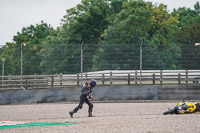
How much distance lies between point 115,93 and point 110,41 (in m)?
25.5

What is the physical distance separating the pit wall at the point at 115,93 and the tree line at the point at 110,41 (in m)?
1.36

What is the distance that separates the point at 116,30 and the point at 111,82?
29.1 meters

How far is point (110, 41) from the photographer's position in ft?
173

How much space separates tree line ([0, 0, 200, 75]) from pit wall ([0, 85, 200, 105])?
1.36m

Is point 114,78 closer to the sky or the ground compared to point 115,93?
closer to the sky

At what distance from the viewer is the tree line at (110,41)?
28.2m

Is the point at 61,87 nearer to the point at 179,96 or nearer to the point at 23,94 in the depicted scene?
the point at 23,94

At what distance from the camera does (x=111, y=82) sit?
93.0 feet

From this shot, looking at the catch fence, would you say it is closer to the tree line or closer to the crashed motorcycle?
the tree line

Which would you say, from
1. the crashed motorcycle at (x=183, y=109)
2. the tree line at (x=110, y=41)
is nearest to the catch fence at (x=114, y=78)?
the tree line at (x=110, y=41)

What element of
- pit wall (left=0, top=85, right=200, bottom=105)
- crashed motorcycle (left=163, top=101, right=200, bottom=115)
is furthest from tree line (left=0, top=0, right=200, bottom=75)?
crashed motorcycle (left=163, top=101, right=200, bottom=115)

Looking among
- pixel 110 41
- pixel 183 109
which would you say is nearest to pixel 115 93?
pixel 183 109

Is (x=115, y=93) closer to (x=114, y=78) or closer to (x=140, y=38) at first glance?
(x=114, y=78)

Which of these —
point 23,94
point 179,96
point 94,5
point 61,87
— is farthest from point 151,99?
point 94,5
